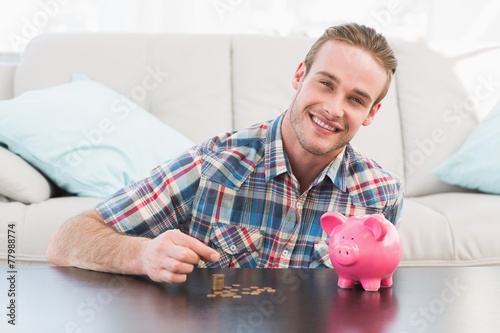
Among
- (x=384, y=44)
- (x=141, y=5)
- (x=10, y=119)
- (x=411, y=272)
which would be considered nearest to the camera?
(x=411, y=272)

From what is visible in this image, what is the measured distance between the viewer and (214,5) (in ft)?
12.1

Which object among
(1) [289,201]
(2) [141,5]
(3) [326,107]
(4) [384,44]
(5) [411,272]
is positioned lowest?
(5) [411,272]

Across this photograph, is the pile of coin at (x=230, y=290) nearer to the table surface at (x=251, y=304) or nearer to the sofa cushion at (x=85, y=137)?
the table surface at (x=251, y=304)

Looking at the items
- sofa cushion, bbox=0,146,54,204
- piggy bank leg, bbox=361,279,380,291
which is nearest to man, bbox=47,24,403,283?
Result: piggy bank leg, bbox=361,279,380,291

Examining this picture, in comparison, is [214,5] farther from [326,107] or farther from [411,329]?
[411,329]

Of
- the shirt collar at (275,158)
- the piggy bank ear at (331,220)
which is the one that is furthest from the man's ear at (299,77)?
the piggy bank ear at (331,220)

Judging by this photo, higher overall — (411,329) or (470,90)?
(470,90)

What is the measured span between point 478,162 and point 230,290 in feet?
5.68

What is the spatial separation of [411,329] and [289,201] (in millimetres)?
607

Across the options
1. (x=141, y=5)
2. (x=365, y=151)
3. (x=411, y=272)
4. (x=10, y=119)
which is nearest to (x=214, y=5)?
(x=141, y=5)

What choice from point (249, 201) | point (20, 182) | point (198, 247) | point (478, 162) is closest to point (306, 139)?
point (249, 201)

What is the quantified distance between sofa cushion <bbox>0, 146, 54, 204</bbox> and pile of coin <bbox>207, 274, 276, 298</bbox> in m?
1.21

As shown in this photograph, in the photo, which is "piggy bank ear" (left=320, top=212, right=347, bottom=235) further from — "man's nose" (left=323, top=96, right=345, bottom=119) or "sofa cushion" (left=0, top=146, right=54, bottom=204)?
"sofa cushion" (left=0, top=146, right=54, bottom=204)

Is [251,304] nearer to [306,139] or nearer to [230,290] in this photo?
[230,290]
